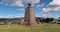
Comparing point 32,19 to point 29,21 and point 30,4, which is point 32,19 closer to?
point 29,21

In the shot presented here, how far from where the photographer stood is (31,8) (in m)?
52.8

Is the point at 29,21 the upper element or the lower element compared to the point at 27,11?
lower

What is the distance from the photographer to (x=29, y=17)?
51.9 m

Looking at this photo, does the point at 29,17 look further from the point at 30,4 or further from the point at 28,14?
the point at 30,4

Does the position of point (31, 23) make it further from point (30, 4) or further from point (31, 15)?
point (30, 4)

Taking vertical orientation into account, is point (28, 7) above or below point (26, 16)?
above

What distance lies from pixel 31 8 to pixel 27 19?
4663 mm

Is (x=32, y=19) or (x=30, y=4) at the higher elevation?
(x=30, y=4)

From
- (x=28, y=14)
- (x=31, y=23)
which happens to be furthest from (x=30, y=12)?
(x=31, y=23)

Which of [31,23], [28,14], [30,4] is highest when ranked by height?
[30,4]

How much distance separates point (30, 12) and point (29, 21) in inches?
140

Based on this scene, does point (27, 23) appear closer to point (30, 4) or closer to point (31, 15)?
point (31, 15)

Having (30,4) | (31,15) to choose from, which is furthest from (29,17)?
(30,4)

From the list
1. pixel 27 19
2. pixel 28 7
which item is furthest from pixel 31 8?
pixel 27 19
